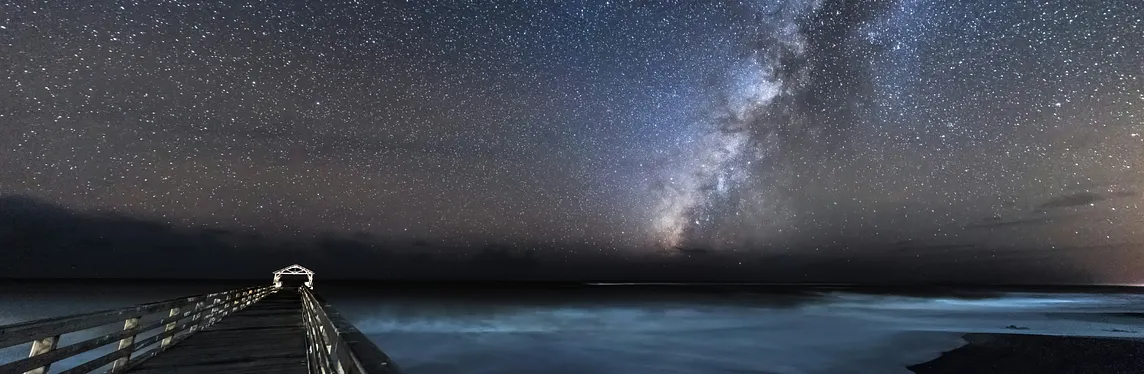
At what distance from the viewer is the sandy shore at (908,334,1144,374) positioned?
21312 millimetres

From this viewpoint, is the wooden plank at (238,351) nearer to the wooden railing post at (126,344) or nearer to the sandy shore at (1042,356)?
the wooden railing post at (126,344)

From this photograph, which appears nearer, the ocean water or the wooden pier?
the wooden pier

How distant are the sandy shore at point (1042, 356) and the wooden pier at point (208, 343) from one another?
22.1m

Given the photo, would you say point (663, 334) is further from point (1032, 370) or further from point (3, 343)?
point (3, 343)

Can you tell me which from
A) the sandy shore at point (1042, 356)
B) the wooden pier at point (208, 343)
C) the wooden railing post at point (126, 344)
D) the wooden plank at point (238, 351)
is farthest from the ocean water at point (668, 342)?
the wooden railing post at point (126, 344)

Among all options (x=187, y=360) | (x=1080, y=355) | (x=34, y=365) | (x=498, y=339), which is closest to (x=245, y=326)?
(x=187, y=360)

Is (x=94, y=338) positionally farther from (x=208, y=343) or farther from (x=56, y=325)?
(x=208, y=343)

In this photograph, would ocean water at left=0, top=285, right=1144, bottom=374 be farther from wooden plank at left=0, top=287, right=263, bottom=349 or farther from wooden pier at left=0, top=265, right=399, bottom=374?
wooden plank at left=0, top=287, right=263, bottom=349

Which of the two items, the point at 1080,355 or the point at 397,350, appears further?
the point at 397,350

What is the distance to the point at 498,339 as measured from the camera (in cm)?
3359

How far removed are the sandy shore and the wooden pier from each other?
22135mm

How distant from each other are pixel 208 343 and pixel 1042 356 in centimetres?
3111

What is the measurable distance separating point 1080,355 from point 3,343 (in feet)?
113

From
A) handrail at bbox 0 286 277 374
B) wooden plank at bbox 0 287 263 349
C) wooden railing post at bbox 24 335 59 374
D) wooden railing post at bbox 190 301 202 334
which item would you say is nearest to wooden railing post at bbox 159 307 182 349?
handrail at bbox 0 286 277 374
